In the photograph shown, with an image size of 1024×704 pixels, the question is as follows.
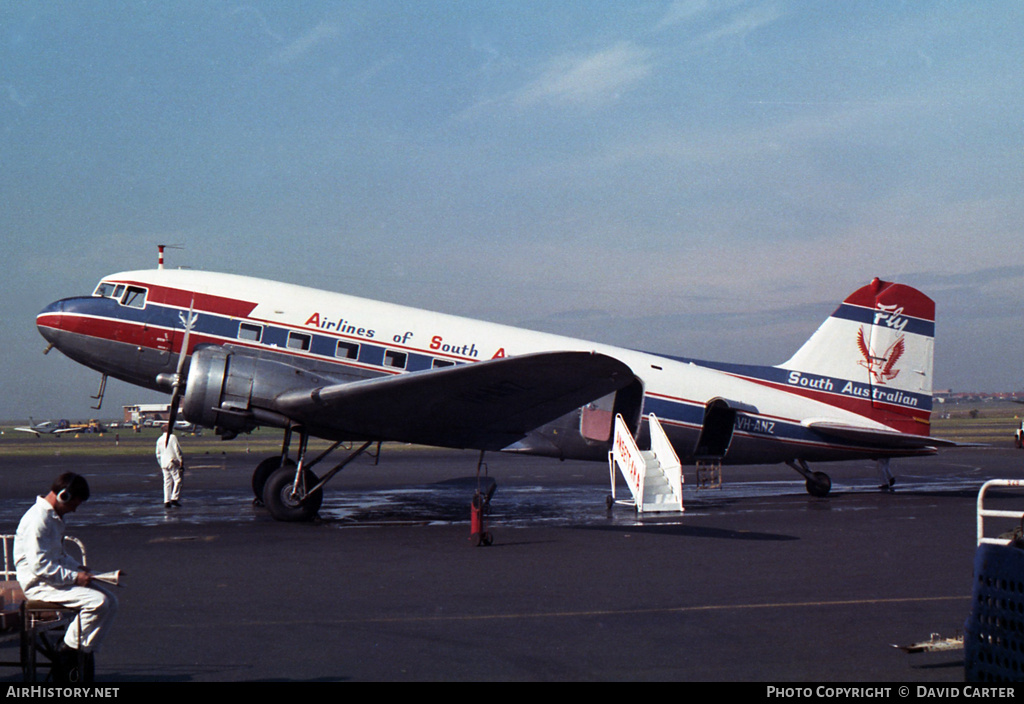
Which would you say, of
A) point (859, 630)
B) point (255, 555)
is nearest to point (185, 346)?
point (255, 555)

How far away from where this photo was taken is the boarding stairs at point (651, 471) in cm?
1658

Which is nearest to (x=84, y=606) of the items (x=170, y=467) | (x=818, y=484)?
(x=170, y=467)

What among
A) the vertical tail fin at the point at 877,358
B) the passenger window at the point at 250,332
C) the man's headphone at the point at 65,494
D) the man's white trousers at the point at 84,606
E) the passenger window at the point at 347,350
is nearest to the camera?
the man's white trousers at the point at 84,606

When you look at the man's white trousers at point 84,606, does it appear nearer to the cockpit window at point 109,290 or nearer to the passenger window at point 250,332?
the passenger window at point 250,332

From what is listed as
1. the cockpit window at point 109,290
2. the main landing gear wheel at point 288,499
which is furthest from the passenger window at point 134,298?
the main landing gear wheel at point 288,499

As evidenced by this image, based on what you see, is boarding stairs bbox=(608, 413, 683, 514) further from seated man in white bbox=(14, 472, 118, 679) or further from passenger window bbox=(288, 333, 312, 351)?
seated man in white bbox=(14, 472, 118, 679)

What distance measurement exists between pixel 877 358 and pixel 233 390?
15160mm

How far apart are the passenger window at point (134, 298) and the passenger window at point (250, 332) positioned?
2096 mm

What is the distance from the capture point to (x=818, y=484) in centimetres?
1978

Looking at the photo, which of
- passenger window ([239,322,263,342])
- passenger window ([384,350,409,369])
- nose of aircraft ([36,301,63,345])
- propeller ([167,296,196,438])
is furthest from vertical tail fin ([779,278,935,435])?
nose of aircraft ([36,301,63,345])

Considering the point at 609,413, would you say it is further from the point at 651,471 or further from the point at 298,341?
the point at 298,341

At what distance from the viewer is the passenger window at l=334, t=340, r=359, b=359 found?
1639 cm
